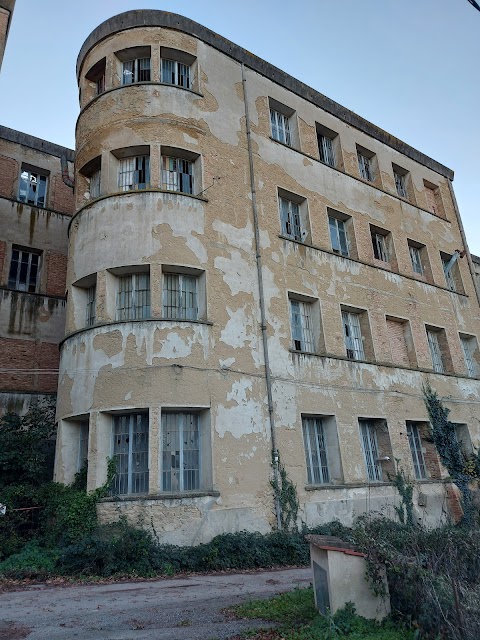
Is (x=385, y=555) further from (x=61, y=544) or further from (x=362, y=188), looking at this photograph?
(x=362, y=188)

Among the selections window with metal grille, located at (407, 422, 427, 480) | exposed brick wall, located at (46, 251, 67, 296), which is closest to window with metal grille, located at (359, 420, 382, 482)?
window with metal grille, located at (407, 422, 427, 480)

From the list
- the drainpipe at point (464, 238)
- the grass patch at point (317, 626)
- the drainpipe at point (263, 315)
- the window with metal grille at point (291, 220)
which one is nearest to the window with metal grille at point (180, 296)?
the drainpipe at point (263, 315)

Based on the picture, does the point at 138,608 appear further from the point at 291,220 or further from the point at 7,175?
the point at 7,175

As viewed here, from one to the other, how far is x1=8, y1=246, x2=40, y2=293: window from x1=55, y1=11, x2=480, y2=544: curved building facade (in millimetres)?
4967

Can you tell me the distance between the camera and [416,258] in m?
20.0

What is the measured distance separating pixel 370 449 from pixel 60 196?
15.1m

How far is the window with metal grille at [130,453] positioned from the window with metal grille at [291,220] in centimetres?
777

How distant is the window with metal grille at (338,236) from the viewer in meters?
16.8

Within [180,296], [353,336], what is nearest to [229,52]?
[180,296]

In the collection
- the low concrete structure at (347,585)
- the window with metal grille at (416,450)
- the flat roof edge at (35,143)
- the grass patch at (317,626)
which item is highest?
the flat roof edge at (35,143)

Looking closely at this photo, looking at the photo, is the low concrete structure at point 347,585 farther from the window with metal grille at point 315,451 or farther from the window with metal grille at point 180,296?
the window with metal grille at point 180,296

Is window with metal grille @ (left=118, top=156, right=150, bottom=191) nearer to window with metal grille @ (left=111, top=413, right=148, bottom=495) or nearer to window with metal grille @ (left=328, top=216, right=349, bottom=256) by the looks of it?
window with metal grille @ (left=111, top=413, right=148, bottom=495)

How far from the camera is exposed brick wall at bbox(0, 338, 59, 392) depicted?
51.7 feet

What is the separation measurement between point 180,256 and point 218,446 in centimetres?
487
